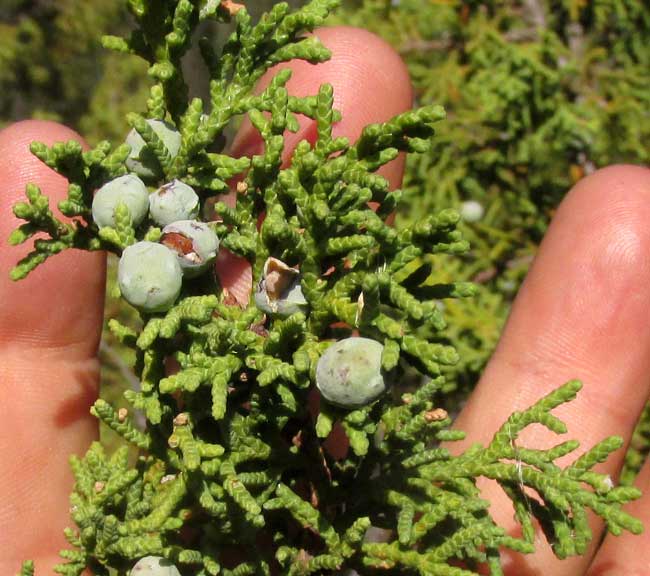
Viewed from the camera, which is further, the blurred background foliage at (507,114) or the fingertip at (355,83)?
the blurred background foliage at (507,114)

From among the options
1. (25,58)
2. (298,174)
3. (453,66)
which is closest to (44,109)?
(25,58)

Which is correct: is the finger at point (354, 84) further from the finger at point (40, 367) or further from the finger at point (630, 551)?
the finger at point (630, 551)

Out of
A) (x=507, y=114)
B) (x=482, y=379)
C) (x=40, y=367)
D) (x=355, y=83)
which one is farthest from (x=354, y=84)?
(x=40, y=367)

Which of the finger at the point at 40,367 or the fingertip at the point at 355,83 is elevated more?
the fingertip at the point at 355,83

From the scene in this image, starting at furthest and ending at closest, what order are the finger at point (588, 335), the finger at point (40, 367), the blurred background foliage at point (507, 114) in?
the blurred background foliage at point (507, 114), the finger at point (588, 335), the finger at point (40, 367)

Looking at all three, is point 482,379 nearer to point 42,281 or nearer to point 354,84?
point 354,84

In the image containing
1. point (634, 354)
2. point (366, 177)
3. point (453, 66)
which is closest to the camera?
point (366, 177)

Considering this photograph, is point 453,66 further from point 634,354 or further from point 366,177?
point 366,177

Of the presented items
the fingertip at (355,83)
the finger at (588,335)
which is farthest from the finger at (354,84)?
the finger at (588,335)
